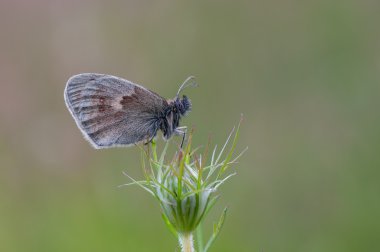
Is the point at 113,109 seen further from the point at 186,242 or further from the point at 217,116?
the point at 217,116

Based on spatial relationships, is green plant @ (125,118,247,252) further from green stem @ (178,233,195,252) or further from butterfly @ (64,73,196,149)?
butterfly @ (64,73,196,149)

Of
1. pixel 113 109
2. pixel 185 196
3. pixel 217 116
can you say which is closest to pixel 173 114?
pixel 113 109

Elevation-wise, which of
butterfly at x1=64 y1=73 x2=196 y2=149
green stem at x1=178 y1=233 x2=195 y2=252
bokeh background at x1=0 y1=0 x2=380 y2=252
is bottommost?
green stem at x1=178 y1=233 x2=195 y2=252

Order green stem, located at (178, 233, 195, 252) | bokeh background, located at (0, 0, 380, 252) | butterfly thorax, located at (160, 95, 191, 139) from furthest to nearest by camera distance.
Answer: bokeh background, located at (0, 0, 380, 252), butterfly thorax, located at (160, 95, 191, 139), green stem, located at (178, 233, 195, 252)

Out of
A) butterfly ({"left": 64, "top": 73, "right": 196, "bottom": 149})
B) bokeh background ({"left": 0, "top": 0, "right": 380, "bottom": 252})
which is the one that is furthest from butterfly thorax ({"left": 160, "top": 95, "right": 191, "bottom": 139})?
bokeh background ({"left": 0, "top": 0, "right": 380, "bottom": 252})

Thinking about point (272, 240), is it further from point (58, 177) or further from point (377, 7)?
point (377, 7)

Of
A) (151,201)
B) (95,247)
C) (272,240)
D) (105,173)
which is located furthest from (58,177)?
(272,240)
